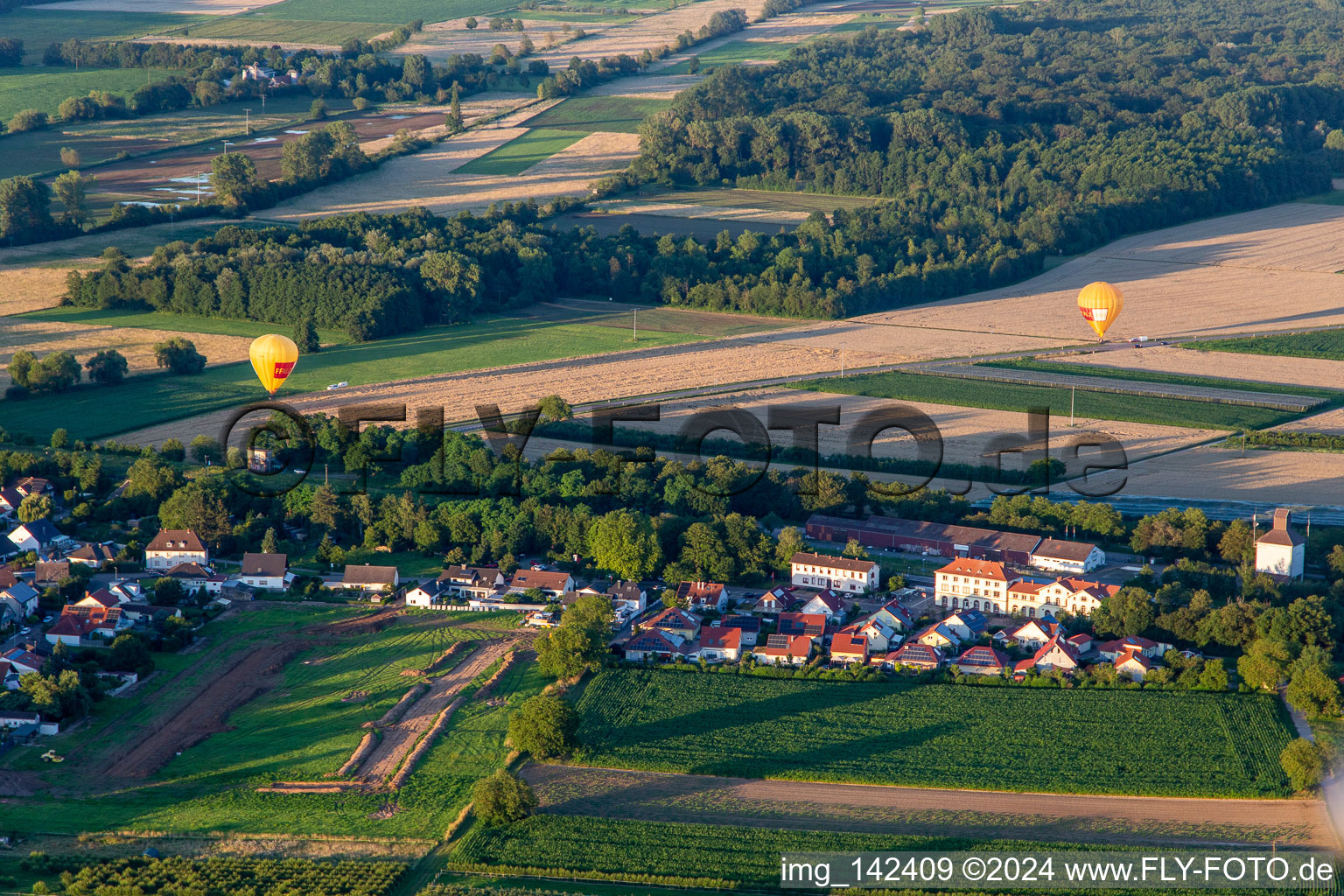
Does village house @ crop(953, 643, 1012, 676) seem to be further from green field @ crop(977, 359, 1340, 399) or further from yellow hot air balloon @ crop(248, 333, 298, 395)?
green field @ crop(977, 359, 1340, 399)

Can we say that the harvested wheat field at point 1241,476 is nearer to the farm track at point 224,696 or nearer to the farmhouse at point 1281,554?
the farmhouse at point 1281,554

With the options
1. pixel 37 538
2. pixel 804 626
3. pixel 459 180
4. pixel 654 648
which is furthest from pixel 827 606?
pixel 459 180

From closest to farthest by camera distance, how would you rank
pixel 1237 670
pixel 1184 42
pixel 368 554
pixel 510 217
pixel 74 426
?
1. pixel 1237 670
2. pixel 368 554
3. pixel 74 426
4. pixel 510 217
5. pixel 1184 42

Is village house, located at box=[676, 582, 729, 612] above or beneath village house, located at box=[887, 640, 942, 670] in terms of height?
above

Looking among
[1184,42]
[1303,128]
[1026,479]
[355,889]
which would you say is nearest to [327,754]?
[355,889]

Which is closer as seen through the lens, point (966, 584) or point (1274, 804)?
point (1274, 804)

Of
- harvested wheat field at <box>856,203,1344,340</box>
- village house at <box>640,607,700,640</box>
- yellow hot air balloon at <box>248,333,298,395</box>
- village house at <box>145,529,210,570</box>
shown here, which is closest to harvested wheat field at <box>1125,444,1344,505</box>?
harvested wheat field at <box>856,203,1344,340</box>

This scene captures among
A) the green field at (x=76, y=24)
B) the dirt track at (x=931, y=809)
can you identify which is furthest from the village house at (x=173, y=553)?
the green field at (x=76, y=24)

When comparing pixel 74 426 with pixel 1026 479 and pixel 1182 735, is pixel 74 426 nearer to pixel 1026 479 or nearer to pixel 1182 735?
pixel 1026 479
